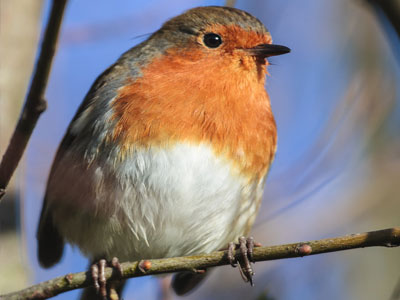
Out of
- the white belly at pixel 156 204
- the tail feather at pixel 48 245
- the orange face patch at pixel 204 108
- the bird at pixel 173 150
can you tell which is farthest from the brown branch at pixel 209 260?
the tail feather at pixel 48 245

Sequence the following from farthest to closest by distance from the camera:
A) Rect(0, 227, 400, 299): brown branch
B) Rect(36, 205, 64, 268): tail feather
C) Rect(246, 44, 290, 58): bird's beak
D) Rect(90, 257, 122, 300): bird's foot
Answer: Rect(36, 205, 64, 268): tail feather → Rect(246, 44, 290, 58): bird's beak → Rect(90, 257, 122, 300): bird's foot → Rect(0, 227, 400, 299): brown branch

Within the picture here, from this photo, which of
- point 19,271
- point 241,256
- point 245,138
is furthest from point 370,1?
point 19,271

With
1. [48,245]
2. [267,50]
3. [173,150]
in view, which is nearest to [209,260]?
[173,150]

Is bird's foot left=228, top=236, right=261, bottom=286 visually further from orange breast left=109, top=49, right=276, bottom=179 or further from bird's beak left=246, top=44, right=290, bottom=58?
bird's beak left=246, top=44, right=290, bottom=58

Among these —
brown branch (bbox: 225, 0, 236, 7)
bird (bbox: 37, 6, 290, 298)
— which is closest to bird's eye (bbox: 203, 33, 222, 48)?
bird (bbox: 37, 6, 290, 298)

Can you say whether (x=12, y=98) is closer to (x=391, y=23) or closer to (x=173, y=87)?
(x=173, y=87)
